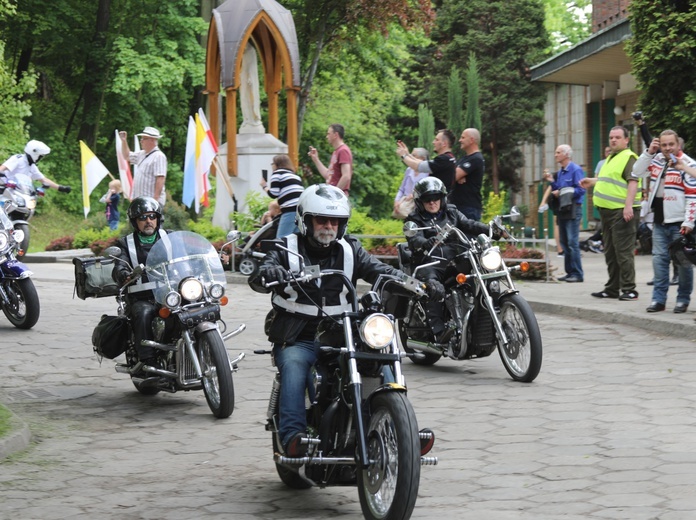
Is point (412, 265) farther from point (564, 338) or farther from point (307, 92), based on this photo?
point (307, 92)

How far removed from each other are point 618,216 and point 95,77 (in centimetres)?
2950

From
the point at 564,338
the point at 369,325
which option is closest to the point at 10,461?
the point at 369,325

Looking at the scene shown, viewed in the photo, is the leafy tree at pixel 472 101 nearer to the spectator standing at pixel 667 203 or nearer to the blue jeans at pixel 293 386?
the spectator standing at pixel 667 203

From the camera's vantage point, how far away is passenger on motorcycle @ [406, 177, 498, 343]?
10359mm

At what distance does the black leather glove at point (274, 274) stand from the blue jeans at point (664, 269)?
723cm

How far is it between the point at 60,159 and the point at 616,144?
94.1 feet

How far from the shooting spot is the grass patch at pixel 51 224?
109 feet

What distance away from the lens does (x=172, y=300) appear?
880 cm

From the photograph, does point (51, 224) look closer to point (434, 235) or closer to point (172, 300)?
point (434, 235)

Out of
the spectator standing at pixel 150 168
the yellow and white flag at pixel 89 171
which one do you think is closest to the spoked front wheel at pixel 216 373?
the spectator standing at pixel 150 168

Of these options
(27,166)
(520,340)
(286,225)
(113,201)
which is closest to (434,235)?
(520,340)

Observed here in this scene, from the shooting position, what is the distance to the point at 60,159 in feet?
132

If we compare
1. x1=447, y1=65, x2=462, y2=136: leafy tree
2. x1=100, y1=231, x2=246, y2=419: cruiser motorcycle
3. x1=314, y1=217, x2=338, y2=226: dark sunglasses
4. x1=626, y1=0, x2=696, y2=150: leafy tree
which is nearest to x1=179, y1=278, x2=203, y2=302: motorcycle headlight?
x1=100, y1=231, x2=246, y2=419: cruiser motorcycle

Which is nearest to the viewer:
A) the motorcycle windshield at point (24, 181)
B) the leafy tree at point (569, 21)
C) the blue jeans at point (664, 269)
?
the blue jeans at point (664, 269)
